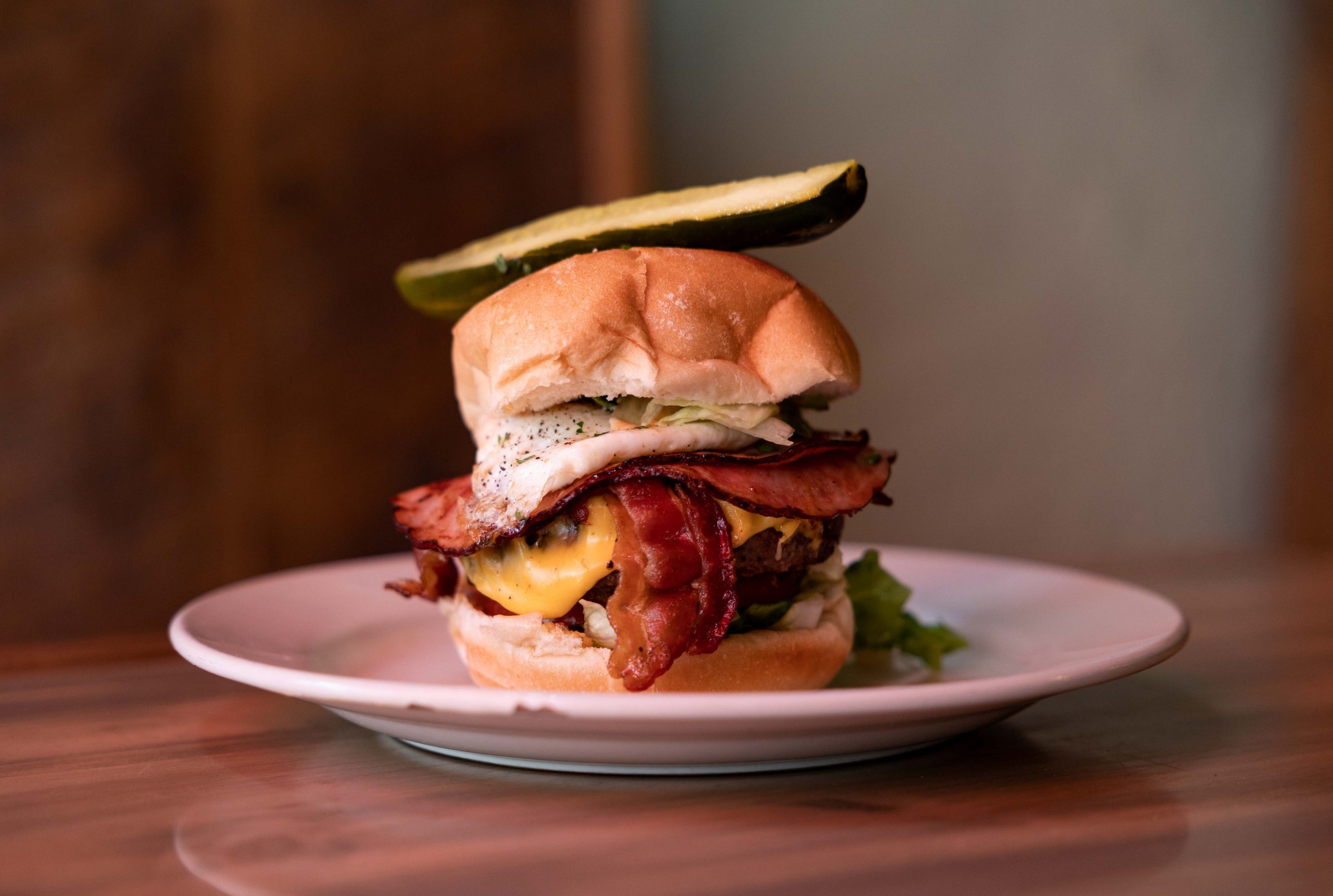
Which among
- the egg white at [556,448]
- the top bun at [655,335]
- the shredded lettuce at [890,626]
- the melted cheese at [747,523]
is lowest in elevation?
the shredded lettuce at [890,626]

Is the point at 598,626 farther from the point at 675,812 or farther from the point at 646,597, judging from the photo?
the point at 675,812

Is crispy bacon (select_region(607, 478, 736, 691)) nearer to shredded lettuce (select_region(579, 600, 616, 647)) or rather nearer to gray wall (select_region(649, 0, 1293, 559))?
shredded lettuce (select_region(579, 600, 616, 647))

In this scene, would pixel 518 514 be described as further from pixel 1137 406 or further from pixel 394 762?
pixel 1137 406

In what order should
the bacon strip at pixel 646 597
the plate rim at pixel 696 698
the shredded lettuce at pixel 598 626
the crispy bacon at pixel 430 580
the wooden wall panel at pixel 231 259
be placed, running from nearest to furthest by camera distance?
the plate rim at pixel 696 698
the bacon strip at pixel 646 597
the shredded lettuce at pixel 598 626
the crispy bacon at pixel 430 580
the wooden wall panel at pixel 231 259

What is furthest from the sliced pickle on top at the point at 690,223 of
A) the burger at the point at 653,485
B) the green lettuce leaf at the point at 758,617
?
the green lettuce leaf at the point at 758,617

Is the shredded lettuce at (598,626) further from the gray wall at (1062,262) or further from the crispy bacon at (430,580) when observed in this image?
the gray wall at (1062,262)

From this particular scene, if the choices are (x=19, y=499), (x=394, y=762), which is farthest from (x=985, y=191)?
(x=394, y=762)
